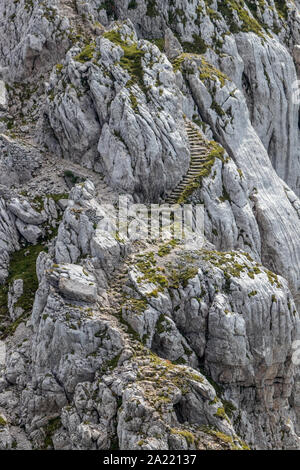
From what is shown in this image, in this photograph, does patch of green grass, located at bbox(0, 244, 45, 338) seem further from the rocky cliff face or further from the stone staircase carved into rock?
the stone staircase carved into rock

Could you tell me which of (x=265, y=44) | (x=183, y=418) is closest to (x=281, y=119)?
(x=265, y=44)

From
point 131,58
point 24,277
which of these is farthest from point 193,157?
point 24,277

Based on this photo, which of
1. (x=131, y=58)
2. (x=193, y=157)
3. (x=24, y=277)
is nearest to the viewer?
(x=24, y=277)

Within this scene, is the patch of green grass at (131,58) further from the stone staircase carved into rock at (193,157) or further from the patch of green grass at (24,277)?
the patch of green grass at (24,277)

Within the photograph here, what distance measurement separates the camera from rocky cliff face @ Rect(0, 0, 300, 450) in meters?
29.8

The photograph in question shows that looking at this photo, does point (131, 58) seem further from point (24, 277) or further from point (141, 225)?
point (24, 277)

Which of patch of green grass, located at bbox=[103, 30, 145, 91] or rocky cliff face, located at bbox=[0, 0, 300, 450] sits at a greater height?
patch of green grass, located at bbox=[103, 30, 145, 91]

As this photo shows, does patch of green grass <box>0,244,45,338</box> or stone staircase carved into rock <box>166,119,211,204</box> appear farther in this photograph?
stone staircase carved into rock <box>166,119,211,204</box>

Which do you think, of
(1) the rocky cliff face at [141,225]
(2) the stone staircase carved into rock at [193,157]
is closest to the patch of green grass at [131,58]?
(1) the rocky cliff face at [141,225]

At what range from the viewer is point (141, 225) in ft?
132

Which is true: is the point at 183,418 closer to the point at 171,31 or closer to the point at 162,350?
the point at 162,350

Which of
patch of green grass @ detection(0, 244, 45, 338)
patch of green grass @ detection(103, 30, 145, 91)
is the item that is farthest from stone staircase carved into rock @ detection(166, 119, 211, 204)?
patch of green grass @ detection(0, 244, 45, 338)

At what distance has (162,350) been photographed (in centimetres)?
3328
